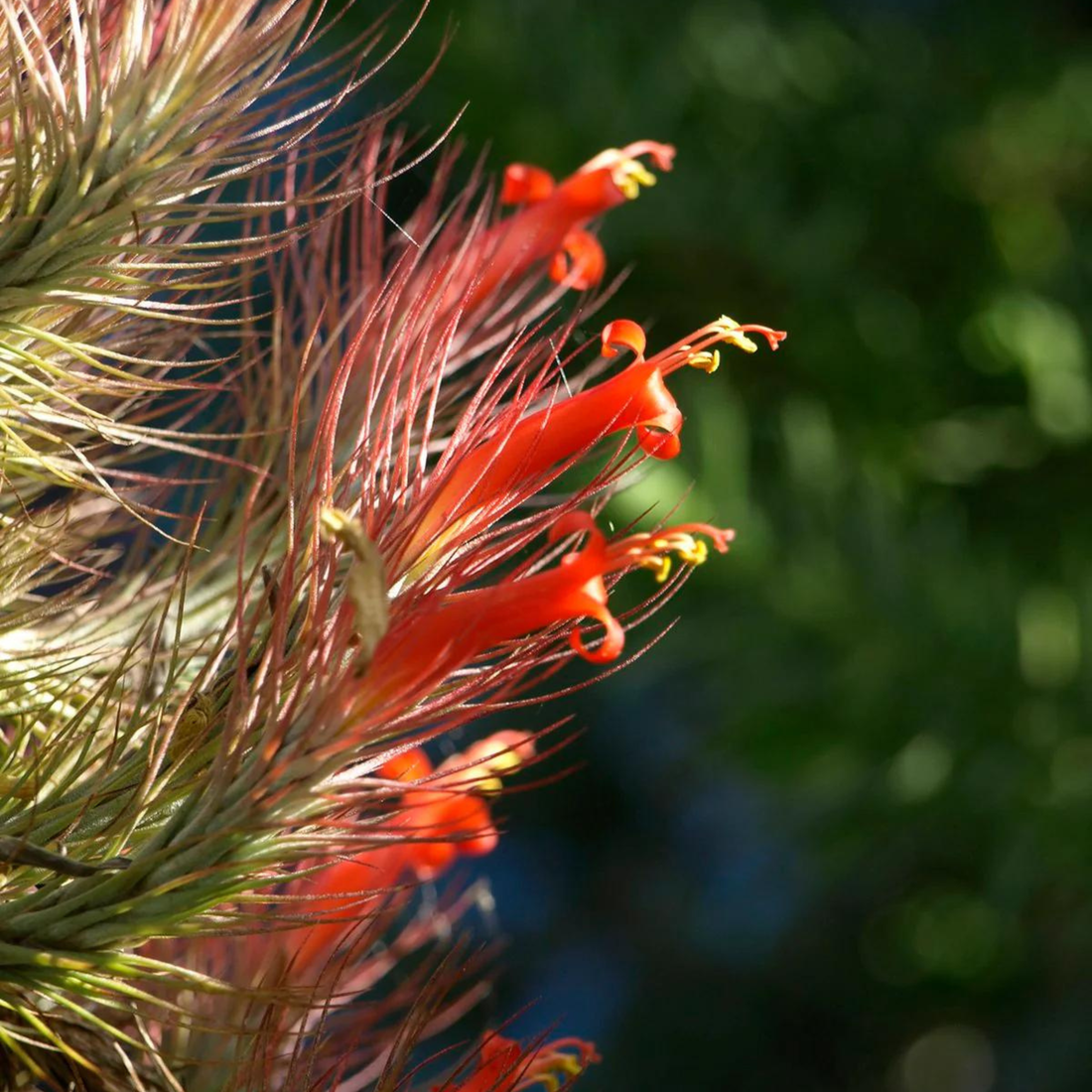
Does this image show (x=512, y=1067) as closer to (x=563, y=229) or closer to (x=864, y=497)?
(x=563, y=229)

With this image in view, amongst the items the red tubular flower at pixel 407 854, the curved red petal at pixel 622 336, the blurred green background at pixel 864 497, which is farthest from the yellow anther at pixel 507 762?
the blurred green background at pixel 864 497

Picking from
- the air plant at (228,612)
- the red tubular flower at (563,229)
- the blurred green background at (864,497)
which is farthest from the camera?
the blurred green background at (864,497)

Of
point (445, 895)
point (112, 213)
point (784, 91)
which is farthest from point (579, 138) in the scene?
point (112, 213)

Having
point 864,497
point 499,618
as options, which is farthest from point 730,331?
point 864,497

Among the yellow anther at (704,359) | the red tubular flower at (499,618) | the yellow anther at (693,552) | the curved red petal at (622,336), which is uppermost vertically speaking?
the curved red petal at (622,336)

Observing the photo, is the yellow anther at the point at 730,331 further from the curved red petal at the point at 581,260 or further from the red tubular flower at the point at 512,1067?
the red tubular flower at the point at 512,1067

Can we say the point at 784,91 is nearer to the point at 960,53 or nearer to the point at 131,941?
the point at 960,53

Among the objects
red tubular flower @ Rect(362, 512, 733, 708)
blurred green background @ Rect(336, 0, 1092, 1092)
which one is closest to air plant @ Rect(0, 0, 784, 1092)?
red tubular flower @ Rect(362, 512, 733, 708)
